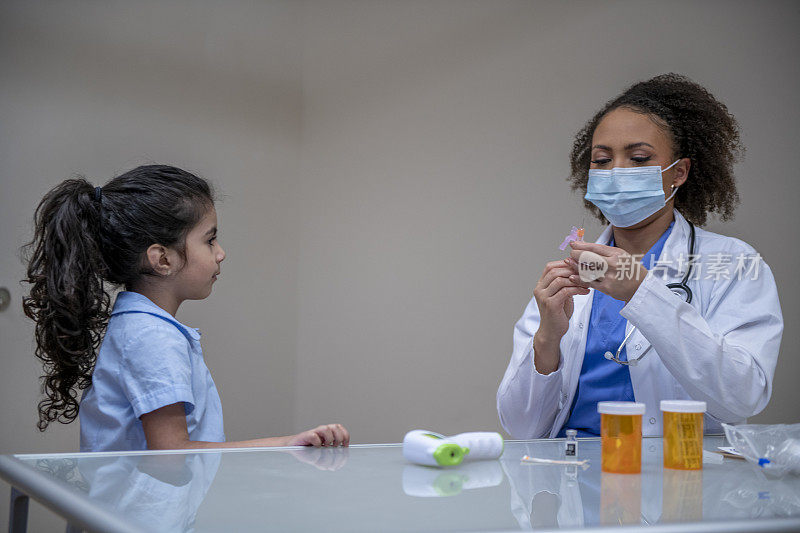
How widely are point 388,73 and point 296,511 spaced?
2.58 meters

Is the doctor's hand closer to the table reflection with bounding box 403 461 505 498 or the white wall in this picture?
the table reflection with bounding box 403 461 505 498

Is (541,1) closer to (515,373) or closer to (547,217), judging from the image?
(547,217)

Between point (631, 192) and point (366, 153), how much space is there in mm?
1664

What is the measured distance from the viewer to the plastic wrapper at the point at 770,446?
3.02ft

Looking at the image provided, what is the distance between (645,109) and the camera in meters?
1.63

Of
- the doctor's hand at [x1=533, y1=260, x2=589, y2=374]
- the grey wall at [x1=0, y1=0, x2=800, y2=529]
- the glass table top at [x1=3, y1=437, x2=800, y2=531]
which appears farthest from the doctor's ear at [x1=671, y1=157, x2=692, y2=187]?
the glass table top at [x1=3, y1=437, x2=800, y2=531]

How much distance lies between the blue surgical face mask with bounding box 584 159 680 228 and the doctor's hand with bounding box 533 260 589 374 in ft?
0.79

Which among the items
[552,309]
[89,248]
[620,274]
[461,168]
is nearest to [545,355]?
[552,309]

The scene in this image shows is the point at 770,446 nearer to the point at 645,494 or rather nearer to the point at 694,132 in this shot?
the point at 645,494

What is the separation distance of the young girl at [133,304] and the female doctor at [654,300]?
1.75ft

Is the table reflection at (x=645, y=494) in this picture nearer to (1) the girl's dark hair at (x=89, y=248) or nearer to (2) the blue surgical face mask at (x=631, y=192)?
(2) the blue surgical face mask at (x=631, y=192)

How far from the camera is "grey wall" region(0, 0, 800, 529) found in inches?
90.4

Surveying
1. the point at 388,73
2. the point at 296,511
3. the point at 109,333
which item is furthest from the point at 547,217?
the point at 296,511

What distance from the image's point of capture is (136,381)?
1293 mm
